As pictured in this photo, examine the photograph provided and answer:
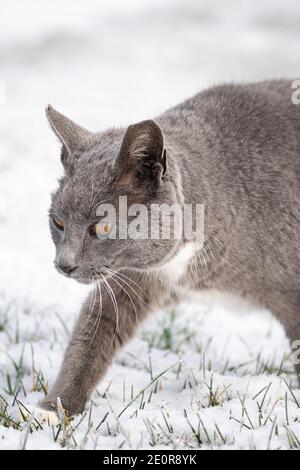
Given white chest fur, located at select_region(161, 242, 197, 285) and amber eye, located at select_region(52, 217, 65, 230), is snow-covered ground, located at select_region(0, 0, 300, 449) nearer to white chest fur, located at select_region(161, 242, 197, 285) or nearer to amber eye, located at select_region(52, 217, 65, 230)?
white chest fur, located at select_region(161, 242, 197, 285)

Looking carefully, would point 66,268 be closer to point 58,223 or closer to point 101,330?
point 58,223

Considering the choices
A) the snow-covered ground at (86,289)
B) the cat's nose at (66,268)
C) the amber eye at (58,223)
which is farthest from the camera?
the amber eye at (58,223)

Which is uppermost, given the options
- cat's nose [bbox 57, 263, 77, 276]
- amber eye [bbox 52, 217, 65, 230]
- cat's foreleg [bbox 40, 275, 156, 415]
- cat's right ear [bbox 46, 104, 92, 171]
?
cat's right ear [bbox 46, 104, 92, 171]

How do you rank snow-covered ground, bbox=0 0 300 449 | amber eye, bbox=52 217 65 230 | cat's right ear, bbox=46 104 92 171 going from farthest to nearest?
cat's right ear, bbox=46 104 92 171
amber eye, bbox=52 217 65 230
snow-covered ground, bbox=0 0 300 449

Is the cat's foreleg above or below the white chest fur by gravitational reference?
Result: below

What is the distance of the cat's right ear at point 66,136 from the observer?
127 inches

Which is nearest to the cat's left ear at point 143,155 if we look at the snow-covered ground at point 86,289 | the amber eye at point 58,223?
the amber eye at point 58,223

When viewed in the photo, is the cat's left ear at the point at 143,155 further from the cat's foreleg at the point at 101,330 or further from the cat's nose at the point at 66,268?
the cat's foreleg at the point at 101,330

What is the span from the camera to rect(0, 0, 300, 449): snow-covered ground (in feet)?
9.13

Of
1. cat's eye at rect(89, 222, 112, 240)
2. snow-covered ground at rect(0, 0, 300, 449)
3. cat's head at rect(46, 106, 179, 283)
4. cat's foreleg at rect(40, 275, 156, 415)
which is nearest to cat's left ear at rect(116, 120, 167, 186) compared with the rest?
cat's head at rect(46, 106, 179, 283)

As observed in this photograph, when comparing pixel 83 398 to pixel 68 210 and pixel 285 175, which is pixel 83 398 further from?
pixel 285 175

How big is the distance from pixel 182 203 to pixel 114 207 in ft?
1.15

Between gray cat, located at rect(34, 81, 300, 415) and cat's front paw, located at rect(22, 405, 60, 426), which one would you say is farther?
gray cat, located at rect(34, 81, 300, 415)
